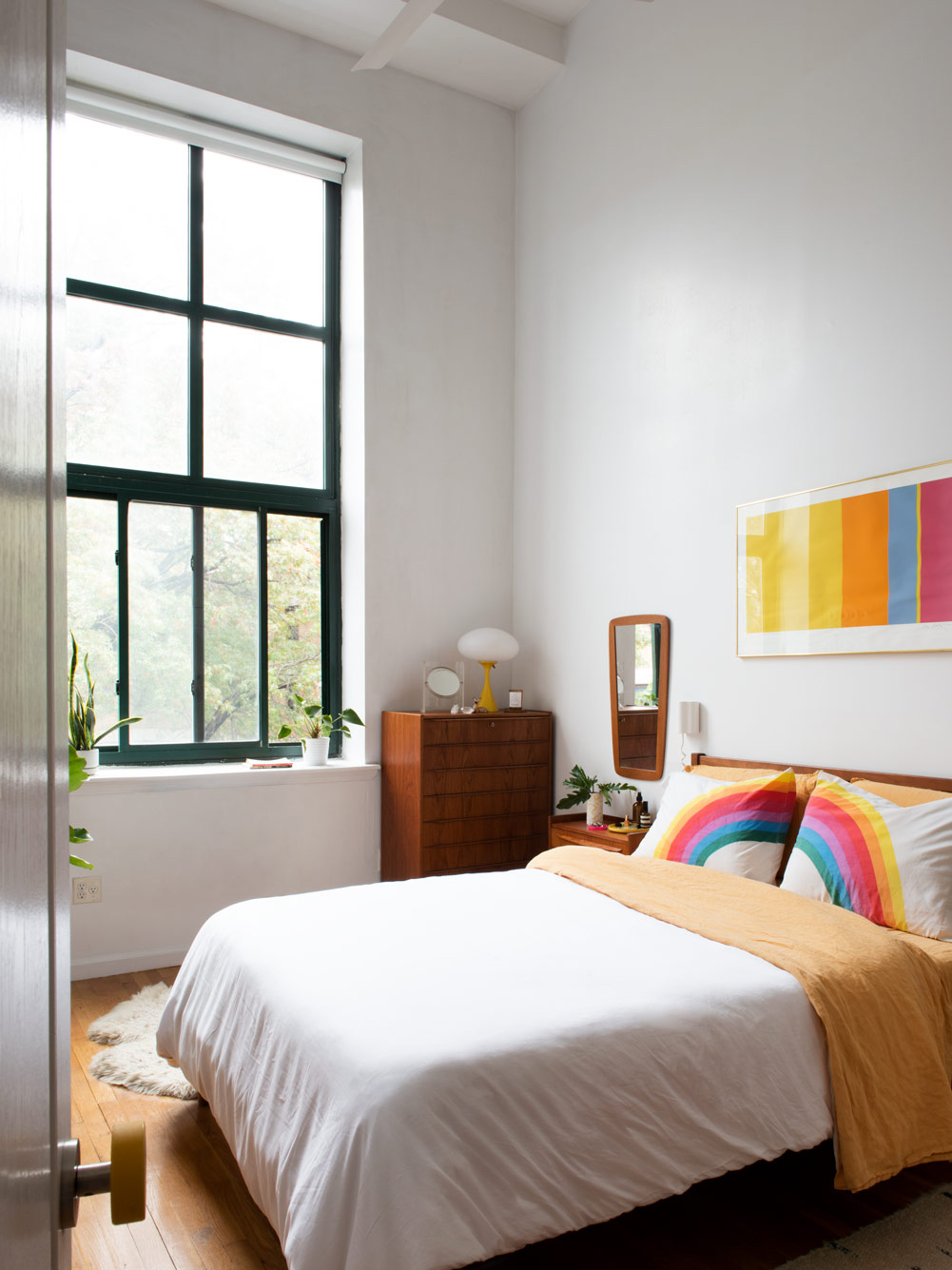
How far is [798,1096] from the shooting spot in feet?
6.46

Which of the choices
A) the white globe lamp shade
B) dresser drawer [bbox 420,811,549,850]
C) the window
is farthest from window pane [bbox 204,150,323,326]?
dresser drawer [bbox 420,811,549,850]

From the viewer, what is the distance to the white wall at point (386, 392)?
4125 millimetres

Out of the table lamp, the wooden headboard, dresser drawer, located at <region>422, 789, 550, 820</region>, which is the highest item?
the table lamp

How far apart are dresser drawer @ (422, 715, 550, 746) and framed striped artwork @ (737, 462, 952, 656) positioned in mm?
1309

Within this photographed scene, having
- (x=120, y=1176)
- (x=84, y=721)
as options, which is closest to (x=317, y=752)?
(x=84, y=721)

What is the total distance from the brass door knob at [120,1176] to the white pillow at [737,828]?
2.61m

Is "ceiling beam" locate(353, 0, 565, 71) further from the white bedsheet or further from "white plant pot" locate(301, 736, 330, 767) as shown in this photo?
the white bedsheet

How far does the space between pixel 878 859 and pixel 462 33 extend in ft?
13.8

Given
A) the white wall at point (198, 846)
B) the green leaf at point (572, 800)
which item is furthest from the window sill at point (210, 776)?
the green leaf at point (572, 800)

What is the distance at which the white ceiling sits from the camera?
4320mm

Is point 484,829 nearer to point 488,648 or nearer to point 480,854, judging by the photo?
point 480,854

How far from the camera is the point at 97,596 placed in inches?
168

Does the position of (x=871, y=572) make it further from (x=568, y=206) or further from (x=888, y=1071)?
(x=568, y=206)

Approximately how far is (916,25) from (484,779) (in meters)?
3.30
